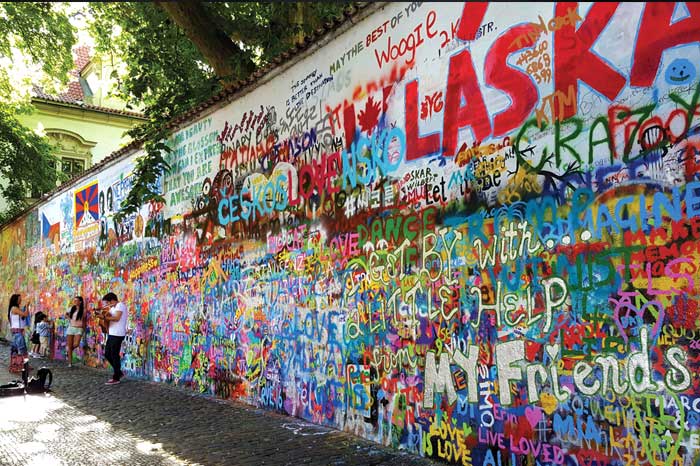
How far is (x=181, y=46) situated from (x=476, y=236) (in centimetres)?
971

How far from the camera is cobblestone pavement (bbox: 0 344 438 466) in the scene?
17.9 ft

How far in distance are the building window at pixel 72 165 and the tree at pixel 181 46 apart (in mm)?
17535

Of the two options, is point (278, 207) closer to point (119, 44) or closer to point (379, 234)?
point (379, 234)

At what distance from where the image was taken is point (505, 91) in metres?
4.66

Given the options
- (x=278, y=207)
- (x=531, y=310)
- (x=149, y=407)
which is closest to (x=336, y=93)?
(x=278, y=207)

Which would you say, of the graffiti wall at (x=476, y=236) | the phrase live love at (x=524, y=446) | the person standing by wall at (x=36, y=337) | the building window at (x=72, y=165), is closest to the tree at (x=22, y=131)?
the building window at (x=72, y=165)

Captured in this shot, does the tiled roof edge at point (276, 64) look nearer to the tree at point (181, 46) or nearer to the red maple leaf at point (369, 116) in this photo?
the tree at point (181, 46)

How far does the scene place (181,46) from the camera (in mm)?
12469

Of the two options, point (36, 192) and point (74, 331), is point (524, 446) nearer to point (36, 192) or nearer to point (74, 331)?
point (74, 331)

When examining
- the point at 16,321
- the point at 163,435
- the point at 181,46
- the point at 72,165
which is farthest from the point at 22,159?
the point at 163,435

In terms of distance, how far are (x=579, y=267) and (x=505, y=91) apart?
1517 millimetres

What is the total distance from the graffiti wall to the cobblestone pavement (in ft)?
0.95

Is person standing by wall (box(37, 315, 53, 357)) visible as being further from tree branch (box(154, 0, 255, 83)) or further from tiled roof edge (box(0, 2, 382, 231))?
tree branch (box(154, 0, 255, 83))

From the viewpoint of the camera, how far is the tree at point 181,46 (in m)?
10.3
